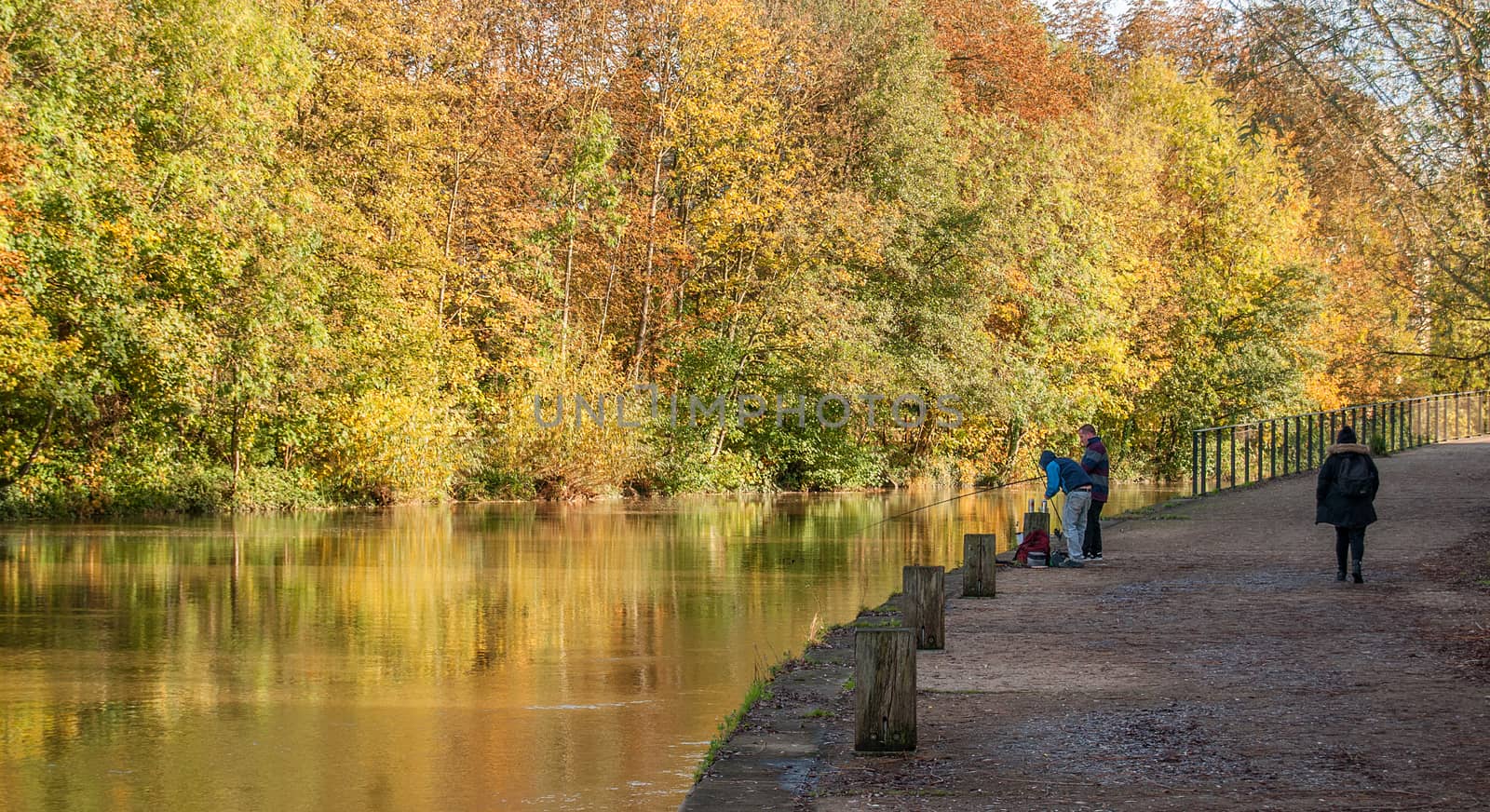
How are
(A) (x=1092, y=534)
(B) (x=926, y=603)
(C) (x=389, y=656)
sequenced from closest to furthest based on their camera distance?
(B) (x=926, y=603)
(C) (x=389, y=656)
(A) (x=1092, y=534)

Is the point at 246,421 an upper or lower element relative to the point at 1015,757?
upper

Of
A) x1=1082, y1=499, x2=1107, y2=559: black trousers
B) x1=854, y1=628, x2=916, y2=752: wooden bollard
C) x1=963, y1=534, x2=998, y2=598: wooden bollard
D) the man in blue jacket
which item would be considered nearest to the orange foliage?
x1=1082, y1=499, x2=1107, y2=559: black trousers

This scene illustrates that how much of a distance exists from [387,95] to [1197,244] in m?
32.6

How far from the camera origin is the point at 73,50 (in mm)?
27812

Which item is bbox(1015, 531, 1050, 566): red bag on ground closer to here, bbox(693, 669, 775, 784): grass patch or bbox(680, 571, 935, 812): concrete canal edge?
bbox(680, 571, 935, 812): concrete canal edge

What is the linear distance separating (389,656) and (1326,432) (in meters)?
30.1

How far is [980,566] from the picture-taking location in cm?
1592

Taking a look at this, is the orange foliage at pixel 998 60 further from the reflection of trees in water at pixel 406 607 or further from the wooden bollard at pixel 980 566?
the wooden bollard at pixel 980 566

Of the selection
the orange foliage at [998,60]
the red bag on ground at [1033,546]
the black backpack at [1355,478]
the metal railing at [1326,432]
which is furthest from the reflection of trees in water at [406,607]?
the orange foliage at [998,60]

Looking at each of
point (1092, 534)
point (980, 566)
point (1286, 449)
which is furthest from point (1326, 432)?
point (980, 566)

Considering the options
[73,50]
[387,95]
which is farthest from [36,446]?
[387,95]

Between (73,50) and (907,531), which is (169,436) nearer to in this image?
(73,50)

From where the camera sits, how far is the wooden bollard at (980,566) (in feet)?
52.0

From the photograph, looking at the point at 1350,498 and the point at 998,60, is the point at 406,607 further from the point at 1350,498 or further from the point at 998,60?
the point at 998,60
